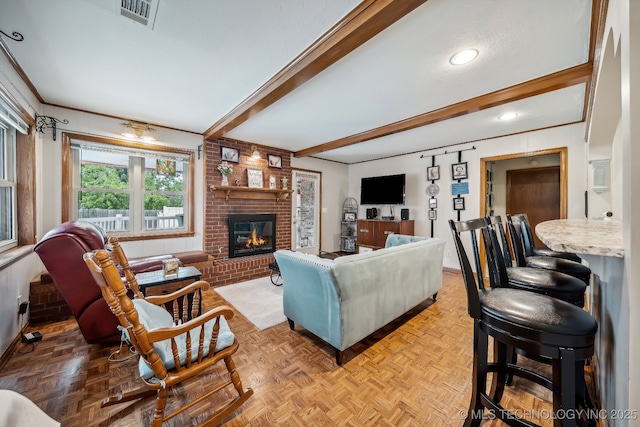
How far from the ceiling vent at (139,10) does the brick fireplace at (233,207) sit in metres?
2.55

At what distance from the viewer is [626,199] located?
813mm

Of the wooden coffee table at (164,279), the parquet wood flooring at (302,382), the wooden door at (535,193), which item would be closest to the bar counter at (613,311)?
the parquet wood flooring at (302,382)

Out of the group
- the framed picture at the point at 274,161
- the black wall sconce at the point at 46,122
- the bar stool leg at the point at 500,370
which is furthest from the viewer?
the framed picture at the point at 274,161

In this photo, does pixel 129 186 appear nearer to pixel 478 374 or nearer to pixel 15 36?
pixel 15 36

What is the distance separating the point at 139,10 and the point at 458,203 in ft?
15.4

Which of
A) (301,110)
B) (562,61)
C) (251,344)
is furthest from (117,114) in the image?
(562,61)

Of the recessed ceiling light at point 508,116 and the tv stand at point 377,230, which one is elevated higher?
the recessed ceiling light at point 508,116

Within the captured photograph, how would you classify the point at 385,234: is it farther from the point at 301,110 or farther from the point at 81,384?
the point at 81,384

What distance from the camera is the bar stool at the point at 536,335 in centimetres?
90

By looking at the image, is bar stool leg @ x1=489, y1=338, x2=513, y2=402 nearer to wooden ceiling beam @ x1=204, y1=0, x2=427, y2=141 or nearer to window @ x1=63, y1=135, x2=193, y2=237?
wooden ceiling beam @ x1=204, y1=0, x2=427, y2=141

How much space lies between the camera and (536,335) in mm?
933

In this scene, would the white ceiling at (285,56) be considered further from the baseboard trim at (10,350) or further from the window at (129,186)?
the baseboard trim at (10,350)

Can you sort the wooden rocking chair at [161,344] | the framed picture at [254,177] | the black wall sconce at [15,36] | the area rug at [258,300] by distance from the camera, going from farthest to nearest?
the framed picture at [254,177]
the area rug at [258,300]
the black wall sconce at [15,36]
the wooden rocking chair at [161,344]

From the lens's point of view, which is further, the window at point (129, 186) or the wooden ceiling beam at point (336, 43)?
the window at point (129, 186)
